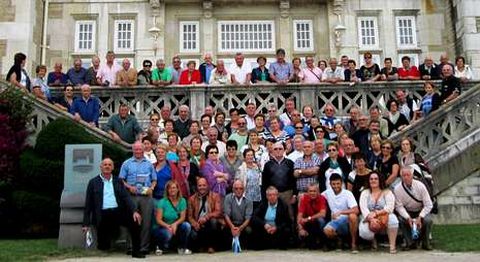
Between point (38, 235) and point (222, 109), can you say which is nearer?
point (38, 235)

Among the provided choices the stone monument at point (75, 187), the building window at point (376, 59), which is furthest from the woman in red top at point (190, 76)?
the building window at point (376, 59)

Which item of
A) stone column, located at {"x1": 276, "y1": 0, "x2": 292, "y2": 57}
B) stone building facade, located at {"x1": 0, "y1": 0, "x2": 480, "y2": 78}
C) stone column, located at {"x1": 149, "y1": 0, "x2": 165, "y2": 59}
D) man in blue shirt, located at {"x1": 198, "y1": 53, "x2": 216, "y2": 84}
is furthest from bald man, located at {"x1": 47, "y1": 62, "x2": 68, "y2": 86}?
stone column, located at {"x1": 276, "y1": 0, "x2": 292, "y2": 57}

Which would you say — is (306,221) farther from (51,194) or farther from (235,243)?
(51,194)

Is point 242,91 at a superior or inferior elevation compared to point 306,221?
superior

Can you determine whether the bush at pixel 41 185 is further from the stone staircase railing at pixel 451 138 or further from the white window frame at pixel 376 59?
the white window frame at pixel 376 59

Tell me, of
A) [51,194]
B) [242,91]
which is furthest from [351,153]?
[51,194]

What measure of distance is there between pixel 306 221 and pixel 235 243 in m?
1.20

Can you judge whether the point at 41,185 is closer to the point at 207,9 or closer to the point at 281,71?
the point at 281,71

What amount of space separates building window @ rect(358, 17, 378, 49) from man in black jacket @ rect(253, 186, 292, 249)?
40.6 ft

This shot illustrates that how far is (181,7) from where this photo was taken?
2116cm

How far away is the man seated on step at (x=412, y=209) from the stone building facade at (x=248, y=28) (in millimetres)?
11246

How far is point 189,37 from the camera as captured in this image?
2109cm

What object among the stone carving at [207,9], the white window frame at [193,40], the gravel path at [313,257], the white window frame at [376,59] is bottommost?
the gravel path at [313,257]

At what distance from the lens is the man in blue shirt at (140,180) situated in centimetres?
983
